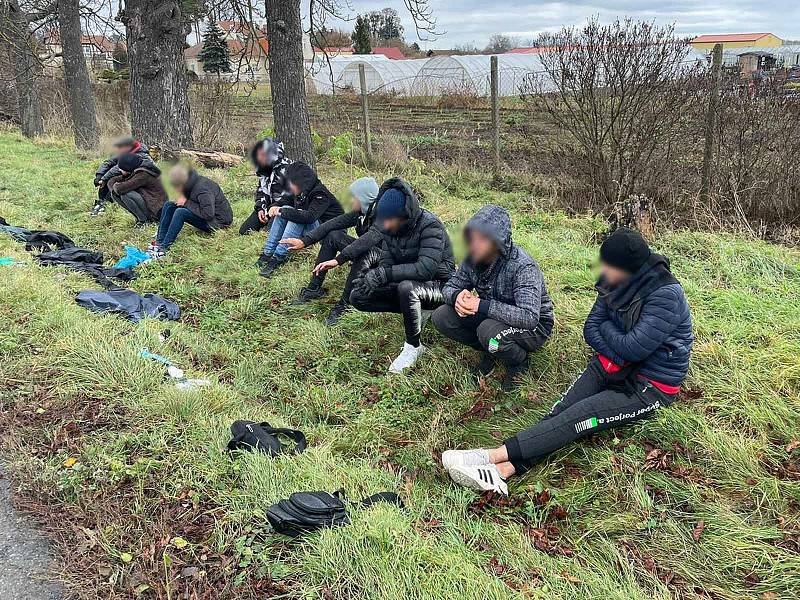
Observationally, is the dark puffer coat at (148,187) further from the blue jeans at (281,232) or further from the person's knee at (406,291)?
the person's knee at (406,291)

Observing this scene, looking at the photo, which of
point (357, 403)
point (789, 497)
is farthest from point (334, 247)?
point (789, 497)

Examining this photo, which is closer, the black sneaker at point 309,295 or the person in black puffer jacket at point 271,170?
the black sneaker at point 309,295

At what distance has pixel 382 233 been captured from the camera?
4.96 meters

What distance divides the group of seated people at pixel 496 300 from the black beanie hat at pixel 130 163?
2.91m

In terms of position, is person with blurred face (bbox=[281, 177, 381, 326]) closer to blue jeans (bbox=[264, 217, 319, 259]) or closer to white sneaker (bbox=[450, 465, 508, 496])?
blue jeans (bbox=[264, 217, 319, 259])

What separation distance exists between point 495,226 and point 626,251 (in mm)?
873

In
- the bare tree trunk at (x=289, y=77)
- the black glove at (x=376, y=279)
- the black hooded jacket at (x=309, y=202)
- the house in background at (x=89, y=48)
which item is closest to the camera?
the black glove at (x=376, y=279)

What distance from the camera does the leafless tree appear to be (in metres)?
7.55

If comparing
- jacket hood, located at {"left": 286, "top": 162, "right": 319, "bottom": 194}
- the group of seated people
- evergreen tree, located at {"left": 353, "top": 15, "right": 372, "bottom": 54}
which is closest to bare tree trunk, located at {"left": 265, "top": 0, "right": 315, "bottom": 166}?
the group of seated people

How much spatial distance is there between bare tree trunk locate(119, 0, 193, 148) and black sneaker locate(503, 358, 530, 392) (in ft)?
28.6

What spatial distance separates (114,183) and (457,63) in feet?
84.4

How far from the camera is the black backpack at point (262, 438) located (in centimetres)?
323

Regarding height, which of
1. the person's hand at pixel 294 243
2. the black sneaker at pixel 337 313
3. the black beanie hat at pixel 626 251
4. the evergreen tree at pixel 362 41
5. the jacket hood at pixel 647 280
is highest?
the evergreen tree at pixel 362 41

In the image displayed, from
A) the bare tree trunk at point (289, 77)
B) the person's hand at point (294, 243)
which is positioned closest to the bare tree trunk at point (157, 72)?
the bare tree trunk at point (289, 77)
